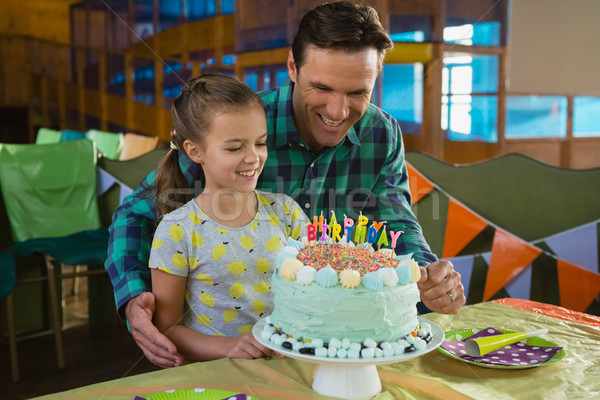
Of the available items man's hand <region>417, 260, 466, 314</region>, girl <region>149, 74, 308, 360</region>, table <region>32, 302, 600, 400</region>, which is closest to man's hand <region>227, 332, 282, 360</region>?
table <region>32, 302, 600, 400</region>

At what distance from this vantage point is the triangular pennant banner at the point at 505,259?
120 inches

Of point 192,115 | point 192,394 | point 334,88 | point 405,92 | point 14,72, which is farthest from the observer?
point 14,72

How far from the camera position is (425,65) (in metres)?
5.46

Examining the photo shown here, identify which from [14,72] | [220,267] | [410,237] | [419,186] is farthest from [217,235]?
[14,72]

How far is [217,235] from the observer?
1384 mm

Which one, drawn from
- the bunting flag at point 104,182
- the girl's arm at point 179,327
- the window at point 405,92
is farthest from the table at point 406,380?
the window at point 405,92

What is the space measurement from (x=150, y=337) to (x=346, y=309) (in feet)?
1.58

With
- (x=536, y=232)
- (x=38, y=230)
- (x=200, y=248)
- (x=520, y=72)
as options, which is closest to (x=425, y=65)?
(x=520, y=72)

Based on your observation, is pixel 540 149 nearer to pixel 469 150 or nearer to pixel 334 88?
pixel 469 150

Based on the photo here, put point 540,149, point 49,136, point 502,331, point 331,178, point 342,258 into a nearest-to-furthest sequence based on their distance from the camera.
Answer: point 342,258
point 502,331
point 331,178
point 540,149
point 49,136

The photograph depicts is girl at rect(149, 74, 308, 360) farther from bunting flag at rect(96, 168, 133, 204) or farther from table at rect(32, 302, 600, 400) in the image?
bunting flag at rect(96, 168, 133, 204)

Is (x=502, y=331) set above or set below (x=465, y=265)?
above

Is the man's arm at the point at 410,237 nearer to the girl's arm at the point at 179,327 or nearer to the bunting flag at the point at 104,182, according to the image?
the girl's arm at the point at 179,327

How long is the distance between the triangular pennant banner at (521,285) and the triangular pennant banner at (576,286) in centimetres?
14
